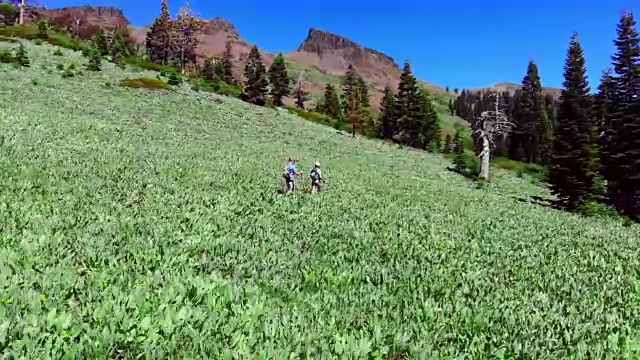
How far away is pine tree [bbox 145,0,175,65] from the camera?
365ft

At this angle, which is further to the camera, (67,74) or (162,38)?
(162,38)

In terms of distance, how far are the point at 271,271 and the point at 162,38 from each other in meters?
118

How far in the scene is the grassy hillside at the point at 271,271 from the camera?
565cm

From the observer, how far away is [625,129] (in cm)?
4631

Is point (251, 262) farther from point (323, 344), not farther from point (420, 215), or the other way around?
point (420, 215)

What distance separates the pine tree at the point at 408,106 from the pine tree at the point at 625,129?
125 feet

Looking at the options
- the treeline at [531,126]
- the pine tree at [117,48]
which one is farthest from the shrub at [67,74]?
the treeline at [531,126]

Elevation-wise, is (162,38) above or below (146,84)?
above

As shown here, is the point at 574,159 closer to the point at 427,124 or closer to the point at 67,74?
the point at 67,74

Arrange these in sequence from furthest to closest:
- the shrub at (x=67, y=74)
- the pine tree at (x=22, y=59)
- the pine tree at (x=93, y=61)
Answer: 1. the pine tree at (x=93, y=61)
2. the pine tree at (x=22, y=59)
3. the shrub at (x=67, y=74)

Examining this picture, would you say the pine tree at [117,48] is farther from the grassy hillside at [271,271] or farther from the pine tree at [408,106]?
the grassy hillside at [271,271]

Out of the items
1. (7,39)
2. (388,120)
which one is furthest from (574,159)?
(7,39)

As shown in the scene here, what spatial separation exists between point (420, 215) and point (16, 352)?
1571cm

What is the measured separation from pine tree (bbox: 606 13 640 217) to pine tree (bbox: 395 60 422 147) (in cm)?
3815
